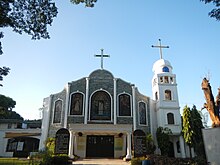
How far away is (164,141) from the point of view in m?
20.8

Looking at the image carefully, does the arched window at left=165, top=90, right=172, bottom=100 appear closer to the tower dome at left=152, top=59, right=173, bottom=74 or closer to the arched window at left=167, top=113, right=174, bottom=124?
the arched window at left=167, top=113, right=174, bottom=124

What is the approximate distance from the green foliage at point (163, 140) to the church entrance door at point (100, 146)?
504cm

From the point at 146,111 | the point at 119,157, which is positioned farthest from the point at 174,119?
the point at 119,157

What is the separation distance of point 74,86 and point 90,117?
4.12 metres

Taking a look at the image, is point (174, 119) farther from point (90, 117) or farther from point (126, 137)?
point (90, 117)

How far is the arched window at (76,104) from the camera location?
72.2 feet

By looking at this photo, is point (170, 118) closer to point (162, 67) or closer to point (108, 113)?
point (162, 67)

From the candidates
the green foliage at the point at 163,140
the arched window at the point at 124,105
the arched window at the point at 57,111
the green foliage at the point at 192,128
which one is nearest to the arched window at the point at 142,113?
the arched window at the point at 124,105

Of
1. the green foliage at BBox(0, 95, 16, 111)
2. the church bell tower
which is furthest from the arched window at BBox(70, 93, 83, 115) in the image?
the green foliage at BBox(0, 95, 16, 111)

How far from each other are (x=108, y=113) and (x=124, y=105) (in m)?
2.04

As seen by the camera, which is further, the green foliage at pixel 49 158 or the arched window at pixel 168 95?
the arched window at pixel 168 95

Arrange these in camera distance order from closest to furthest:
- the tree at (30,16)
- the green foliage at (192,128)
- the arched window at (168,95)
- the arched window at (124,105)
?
the tree at (30,16), the green foliage at (192,128), the arched window at (124,105), the arched window at (168,95)

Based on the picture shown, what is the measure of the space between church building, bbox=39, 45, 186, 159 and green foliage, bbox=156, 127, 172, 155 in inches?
37.8

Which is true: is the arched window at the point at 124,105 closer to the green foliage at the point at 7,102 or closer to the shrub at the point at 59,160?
the shrub at the point at 59,160
